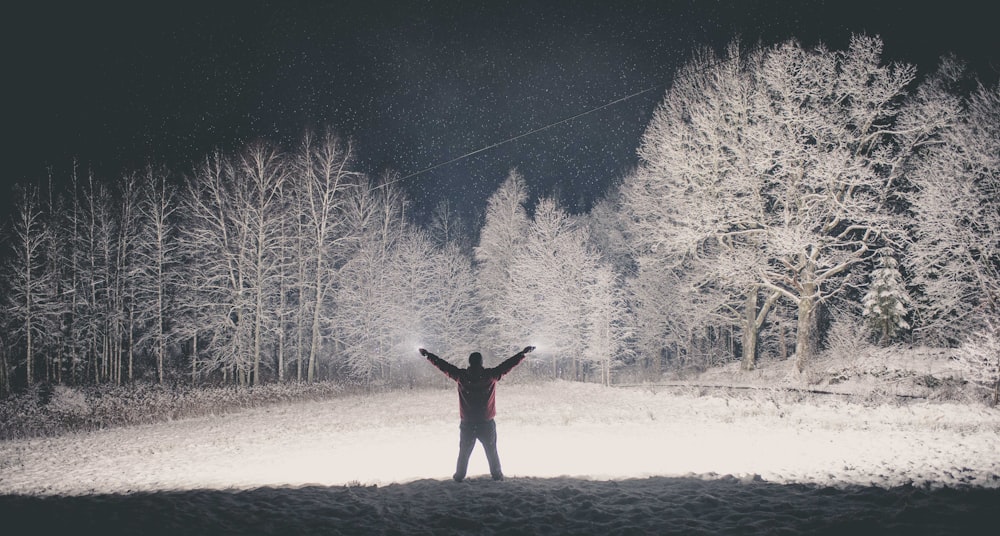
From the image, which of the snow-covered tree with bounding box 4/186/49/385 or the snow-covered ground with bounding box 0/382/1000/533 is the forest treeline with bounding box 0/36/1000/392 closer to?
the snow-covered tree with bounding box 4/186/49/385

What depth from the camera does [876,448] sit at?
29.4ft

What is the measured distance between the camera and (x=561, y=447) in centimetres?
1066

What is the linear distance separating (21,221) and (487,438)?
33458 mm

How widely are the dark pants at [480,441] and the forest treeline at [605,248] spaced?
42.0 feet

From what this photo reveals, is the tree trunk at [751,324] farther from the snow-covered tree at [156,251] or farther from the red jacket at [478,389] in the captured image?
the snow-covered tree at [156,251]

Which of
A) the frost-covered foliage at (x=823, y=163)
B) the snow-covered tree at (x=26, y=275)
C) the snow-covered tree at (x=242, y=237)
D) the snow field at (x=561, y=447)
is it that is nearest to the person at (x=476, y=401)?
the snow field at (x=561, y=447)

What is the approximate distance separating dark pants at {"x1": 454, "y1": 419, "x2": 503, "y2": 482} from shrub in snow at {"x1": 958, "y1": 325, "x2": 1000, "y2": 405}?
42.0ft

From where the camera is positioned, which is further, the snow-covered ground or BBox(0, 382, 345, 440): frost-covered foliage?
BBox(0, 382, 345, 440): frost-covered foliage

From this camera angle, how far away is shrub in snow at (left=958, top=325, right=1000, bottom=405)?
1259 centimetres

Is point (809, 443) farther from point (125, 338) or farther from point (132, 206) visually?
point (125, 338)

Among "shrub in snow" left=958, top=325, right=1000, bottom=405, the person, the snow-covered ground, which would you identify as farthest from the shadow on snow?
"shrub in snow" left=958, top=325, right=1000, bottom=405

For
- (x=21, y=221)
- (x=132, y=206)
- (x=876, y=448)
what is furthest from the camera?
(x=132, y=206)

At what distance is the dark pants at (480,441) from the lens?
7699 mm

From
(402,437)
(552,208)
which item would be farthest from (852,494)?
(552,208)
